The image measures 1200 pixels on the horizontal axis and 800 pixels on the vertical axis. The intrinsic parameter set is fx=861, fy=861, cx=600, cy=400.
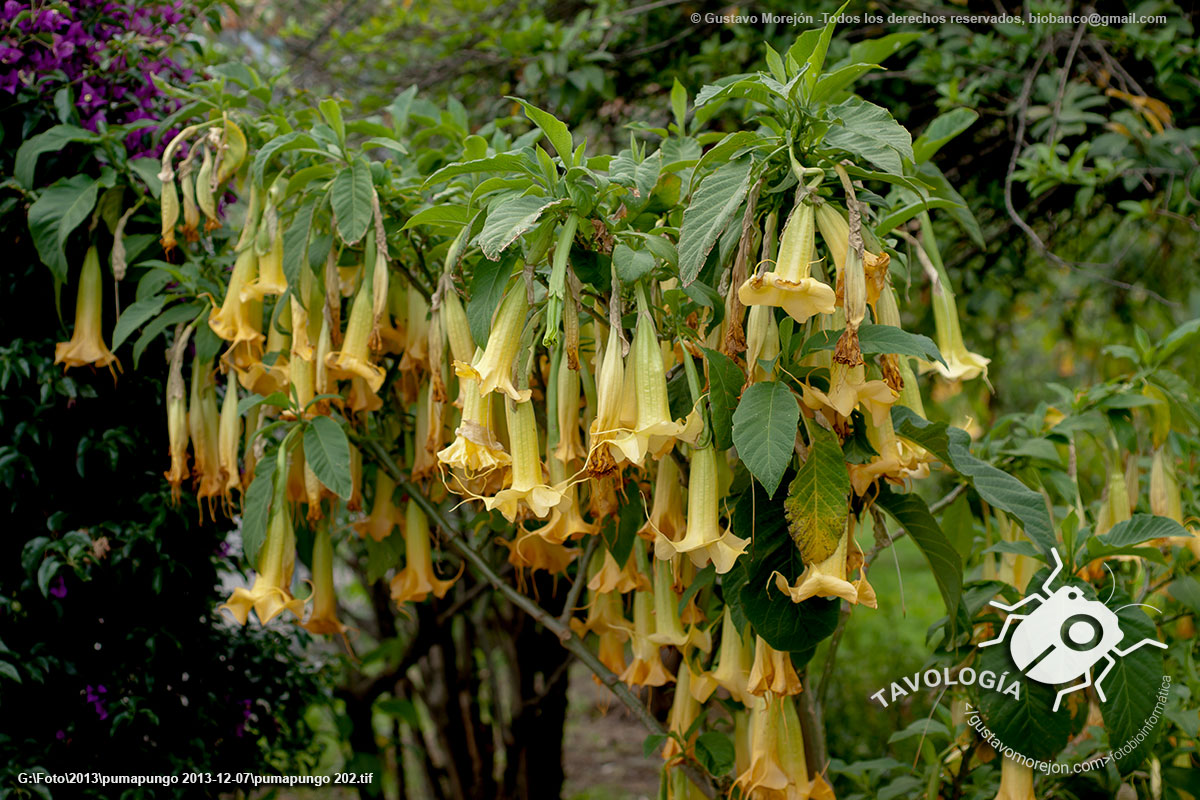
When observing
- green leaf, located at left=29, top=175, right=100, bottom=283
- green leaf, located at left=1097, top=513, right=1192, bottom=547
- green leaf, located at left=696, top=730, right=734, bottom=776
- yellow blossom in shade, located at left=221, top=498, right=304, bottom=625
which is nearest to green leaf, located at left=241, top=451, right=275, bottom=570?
yellow blossom in shade, located at left=221, top=498, right=304, bottom=625

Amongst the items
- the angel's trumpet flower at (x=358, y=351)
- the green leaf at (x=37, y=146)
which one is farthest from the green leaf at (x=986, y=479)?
the green leaf at (x=37, y=146)

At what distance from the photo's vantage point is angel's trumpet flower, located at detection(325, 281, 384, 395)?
4.15 ft

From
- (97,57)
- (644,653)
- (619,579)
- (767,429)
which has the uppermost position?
(97,57)

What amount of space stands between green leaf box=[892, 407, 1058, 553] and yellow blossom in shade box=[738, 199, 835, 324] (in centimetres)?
26

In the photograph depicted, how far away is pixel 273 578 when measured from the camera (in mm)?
1281

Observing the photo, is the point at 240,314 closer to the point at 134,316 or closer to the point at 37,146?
the point at 134,316

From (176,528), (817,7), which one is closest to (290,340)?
(176,528)

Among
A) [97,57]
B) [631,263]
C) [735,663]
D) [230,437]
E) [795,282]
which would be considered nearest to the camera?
[795,282]

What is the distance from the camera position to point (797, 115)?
100 cm

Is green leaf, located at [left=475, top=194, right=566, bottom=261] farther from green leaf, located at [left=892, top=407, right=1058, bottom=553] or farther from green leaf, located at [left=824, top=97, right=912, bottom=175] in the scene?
green leaf, located at [left=892, top=407, right=1058, bottom=553]

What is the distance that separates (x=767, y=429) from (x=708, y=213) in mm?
251

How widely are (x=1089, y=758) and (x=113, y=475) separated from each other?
195cm

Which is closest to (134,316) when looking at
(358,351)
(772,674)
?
(358,351)

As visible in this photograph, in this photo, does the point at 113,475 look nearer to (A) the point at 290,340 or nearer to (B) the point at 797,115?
(A) the point at 290,340
